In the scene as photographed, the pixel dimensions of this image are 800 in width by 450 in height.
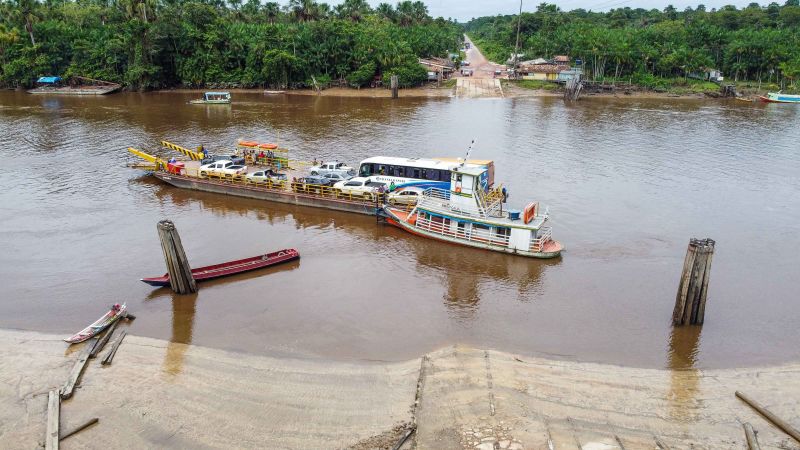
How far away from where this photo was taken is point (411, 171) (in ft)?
131

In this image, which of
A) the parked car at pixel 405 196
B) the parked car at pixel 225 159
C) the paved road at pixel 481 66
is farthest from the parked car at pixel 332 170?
the paved road at pixel 481 66

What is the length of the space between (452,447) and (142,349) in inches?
562

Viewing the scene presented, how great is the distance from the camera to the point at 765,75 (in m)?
100

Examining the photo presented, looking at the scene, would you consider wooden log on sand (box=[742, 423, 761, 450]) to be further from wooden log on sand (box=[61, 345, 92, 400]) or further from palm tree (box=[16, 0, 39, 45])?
palm tree (box=[16, 0, 39, 45])

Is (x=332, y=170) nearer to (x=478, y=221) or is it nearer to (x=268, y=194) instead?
(x=268, y=194)

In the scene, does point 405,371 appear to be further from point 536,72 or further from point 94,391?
point 536,72

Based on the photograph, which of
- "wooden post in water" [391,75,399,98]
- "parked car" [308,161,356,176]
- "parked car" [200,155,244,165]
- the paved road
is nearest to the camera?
"parked car" [308,161,356,176]

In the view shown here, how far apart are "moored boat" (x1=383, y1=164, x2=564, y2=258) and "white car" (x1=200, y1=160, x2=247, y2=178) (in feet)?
51.8

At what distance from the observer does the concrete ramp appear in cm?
9481

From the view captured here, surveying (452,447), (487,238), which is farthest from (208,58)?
(452,447)

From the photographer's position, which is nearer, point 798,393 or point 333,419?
point 333,419

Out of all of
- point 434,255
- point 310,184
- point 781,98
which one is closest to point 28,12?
point 310,184

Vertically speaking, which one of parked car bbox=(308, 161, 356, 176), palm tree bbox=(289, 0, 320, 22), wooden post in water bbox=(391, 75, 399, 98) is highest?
palm tree bbox=(289, 0, 320, 22)

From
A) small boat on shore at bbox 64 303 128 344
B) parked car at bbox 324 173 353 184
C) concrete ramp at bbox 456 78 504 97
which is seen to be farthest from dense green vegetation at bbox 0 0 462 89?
small boat on shore at bbox 64 303 128 344
